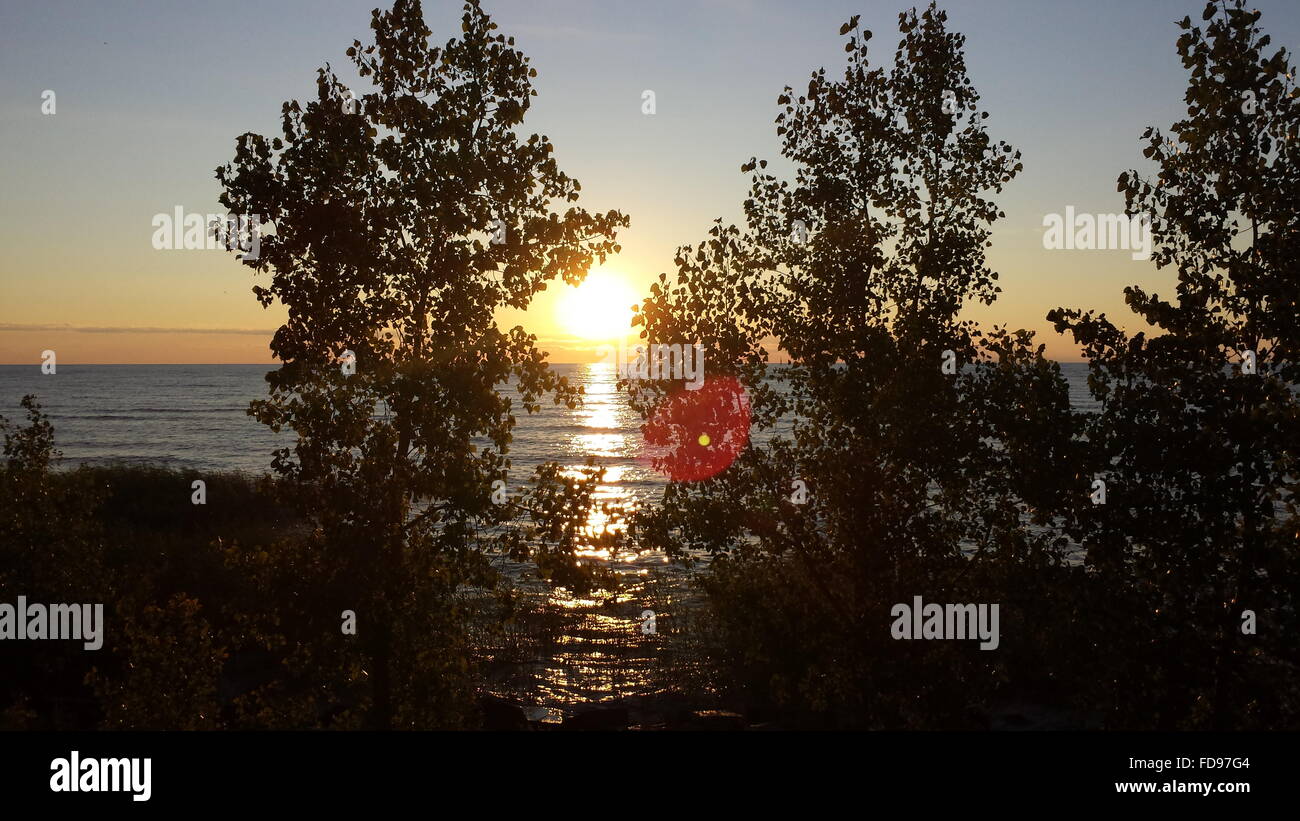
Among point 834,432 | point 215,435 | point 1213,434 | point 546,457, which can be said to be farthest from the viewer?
point 215,435

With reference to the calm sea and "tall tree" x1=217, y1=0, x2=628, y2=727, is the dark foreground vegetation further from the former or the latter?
the calm sea

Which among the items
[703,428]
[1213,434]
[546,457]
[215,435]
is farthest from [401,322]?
[215,435]

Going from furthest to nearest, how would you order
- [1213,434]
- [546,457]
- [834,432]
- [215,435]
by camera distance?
[215,435] < [546,457] < [834,432] < [1213,434]

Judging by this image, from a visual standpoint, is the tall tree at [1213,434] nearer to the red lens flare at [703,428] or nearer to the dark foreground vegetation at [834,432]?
the dark foreground vegetation at [834,432]

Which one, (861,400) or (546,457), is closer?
(861,400)

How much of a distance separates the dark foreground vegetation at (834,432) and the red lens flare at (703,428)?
0.45ft

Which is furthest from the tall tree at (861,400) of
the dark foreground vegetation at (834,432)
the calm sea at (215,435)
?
the calm sea at (215,435)

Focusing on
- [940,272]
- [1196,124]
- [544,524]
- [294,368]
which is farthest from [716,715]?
[1196,124]

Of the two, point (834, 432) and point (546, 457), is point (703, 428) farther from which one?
point (546, 457)

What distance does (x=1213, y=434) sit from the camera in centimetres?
1037

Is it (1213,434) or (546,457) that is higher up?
(1213,434)

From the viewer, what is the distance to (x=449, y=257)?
12906 mm

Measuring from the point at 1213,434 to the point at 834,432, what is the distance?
5240 millimetres

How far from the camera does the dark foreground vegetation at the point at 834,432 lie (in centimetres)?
1064
